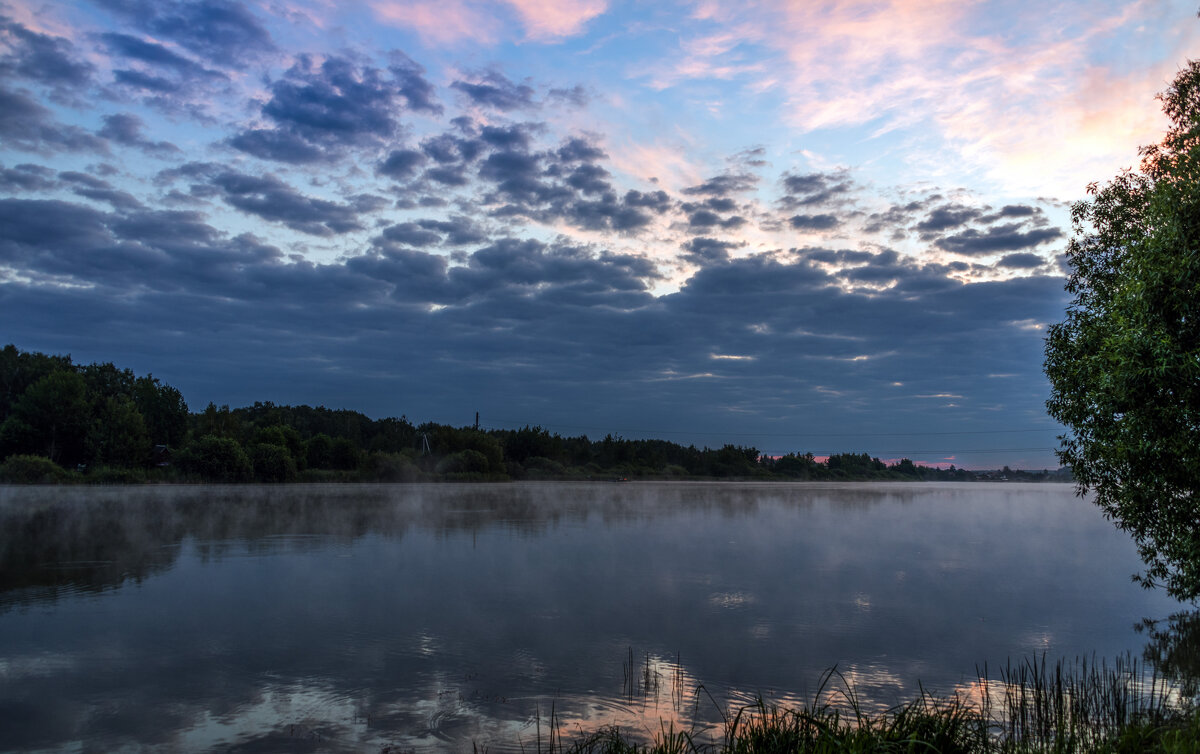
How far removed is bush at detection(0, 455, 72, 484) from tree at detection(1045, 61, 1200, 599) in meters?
90.5

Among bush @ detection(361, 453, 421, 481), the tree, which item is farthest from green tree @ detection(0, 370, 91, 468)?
the tree

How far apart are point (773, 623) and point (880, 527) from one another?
1321 inches

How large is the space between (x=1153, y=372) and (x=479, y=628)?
1481cm

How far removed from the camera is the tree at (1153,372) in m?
12.6

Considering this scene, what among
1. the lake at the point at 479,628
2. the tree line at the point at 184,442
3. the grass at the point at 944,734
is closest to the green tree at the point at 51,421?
the tree line at the point at 184,442

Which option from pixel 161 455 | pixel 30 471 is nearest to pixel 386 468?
pixel 161 455

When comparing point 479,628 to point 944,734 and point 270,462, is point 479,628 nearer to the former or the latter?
point 944,734

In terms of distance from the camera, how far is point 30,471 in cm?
7319

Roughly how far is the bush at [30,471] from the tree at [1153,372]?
9051 centimetres

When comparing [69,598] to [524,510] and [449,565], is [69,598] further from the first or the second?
[524,510]

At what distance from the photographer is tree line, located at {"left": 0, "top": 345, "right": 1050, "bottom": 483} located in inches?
3189

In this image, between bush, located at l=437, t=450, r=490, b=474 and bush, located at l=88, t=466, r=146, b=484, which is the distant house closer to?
bush, located at l=88, t=466, r=146, b=484

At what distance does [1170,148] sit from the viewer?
675 inches

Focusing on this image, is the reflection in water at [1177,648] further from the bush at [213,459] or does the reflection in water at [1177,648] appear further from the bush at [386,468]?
the bush at [386,468]
